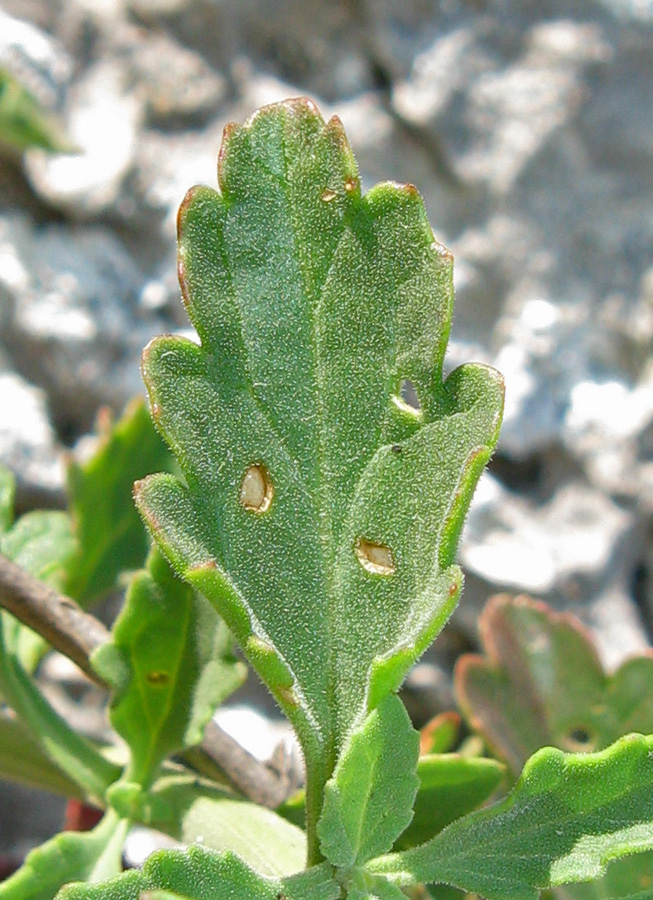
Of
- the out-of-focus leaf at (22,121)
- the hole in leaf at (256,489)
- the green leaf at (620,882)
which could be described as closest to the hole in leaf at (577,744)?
Result: the green leaf at (620,882)

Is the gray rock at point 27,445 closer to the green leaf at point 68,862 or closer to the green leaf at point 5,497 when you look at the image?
the green leaf at point 5,497

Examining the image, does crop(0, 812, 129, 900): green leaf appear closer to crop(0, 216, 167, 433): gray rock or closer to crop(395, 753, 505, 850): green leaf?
crop(395, 753, 505, 850): green leaf

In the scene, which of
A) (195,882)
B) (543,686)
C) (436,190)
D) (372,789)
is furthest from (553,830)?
(436,190)

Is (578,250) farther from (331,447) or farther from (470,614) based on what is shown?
(331,447)

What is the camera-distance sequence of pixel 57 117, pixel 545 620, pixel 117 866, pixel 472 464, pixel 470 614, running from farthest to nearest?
pixel 57 117 < pixel 470 614 < pixel 545 620 < pixel 117 866 < pixel 472 464

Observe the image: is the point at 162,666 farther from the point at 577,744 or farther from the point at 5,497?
the point at 577,744

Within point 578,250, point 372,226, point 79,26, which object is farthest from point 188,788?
point 79,26

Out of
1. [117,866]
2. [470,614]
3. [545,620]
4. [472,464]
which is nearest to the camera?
[472,464]

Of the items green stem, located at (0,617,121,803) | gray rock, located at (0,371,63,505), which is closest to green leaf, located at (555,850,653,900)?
green stem, located at (0,617,121,803)
